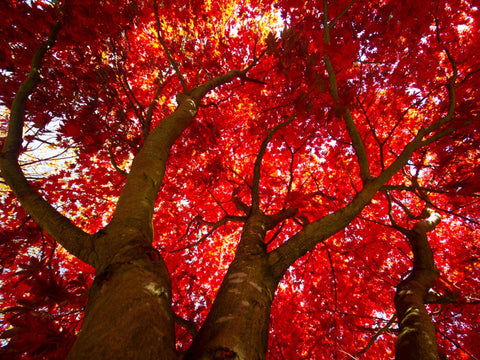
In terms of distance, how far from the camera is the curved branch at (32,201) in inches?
60.2

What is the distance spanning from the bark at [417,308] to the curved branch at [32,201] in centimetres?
313

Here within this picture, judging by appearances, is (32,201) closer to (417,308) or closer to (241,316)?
(241,316)

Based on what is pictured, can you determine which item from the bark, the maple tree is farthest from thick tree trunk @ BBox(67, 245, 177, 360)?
the bark

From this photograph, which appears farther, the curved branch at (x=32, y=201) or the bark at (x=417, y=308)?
the bark at (x=417, y=308)

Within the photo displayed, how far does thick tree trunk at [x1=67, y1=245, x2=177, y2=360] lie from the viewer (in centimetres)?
91

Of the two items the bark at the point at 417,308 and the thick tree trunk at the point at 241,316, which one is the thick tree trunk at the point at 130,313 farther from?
the bark at the point at 417,308

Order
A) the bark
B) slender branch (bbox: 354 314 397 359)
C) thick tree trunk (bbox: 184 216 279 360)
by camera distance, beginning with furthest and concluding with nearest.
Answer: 1. slender branch (bbox: 354 314 397 359)
2. the bark
3. thick tree trunk (bbox: 184 216 279 360)

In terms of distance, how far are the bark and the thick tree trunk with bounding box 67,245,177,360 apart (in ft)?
8.49

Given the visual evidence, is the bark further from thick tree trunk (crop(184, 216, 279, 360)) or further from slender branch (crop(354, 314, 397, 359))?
thick tree trunk (crop(184, 216, 279, 360))

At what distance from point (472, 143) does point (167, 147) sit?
6.11 m

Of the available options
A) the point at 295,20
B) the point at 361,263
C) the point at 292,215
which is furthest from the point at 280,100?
the point at 361,263

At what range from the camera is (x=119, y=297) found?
112 centimetres

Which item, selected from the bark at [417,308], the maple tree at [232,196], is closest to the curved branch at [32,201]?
the maple tree at [232,196]

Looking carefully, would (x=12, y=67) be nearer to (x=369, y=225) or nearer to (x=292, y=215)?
(x=292, y=215)
